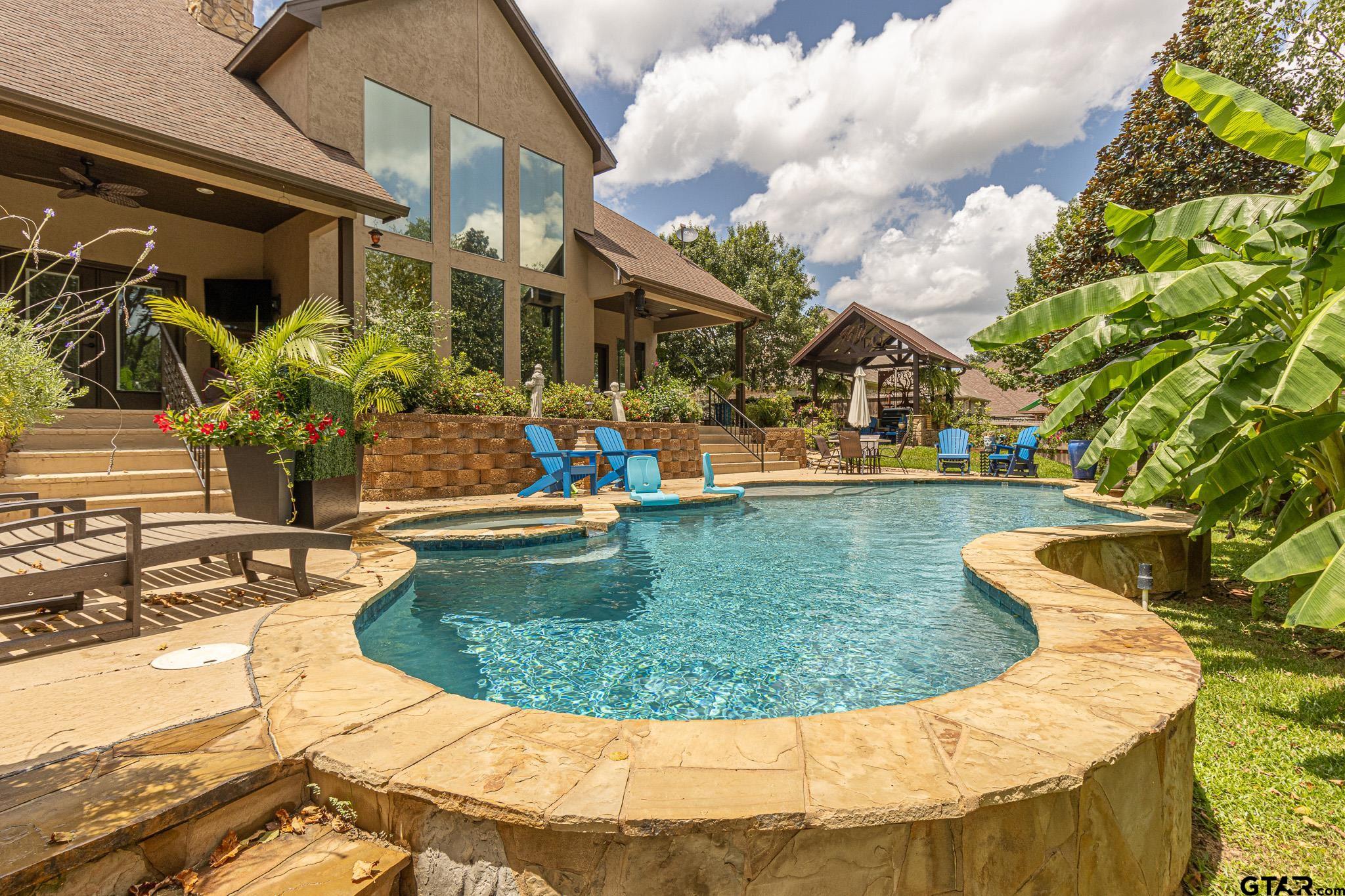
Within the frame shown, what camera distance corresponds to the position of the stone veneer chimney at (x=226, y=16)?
12406 mm

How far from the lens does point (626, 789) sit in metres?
1.68

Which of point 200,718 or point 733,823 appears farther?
point 200,718

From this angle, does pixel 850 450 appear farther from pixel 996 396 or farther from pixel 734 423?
pixel 996 396

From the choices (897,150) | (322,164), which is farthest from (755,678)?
(897,150)

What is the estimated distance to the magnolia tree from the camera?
2.94 m

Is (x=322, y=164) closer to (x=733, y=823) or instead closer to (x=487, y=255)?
(x=487, y=255)

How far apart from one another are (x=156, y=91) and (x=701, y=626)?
1065 centimetres

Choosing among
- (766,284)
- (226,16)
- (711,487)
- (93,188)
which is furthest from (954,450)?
(226,16)

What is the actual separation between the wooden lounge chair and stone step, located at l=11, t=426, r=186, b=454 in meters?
4.47

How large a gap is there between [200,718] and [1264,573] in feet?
13.8

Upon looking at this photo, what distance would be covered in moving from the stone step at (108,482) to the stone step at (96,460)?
10 centimetres

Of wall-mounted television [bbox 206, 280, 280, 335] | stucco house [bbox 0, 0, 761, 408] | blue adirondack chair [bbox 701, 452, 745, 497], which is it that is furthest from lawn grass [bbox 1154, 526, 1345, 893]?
wall-mounted television [bbox 206, 280, 280, 335]

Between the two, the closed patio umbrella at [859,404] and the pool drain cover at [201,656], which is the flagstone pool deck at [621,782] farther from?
the closed patio umbrella at [859,404]

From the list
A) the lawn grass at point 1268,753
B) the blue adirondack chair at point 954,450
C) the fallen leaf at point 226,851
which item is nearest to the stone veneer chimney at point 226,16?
the fallen leaf at point 226,851
